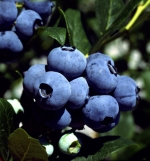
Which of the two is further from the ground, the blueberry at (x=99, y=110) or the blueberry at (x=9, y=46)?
the blueberry at (x=9, y=46)

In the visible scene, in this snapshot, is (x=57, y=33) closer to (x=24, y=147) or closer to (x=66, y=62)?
(x=66, y=62)

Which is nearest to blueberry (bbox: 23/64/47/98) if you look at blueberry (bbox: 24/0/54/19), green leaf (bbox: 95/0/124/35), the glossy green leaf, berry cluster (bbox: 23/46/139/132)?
berry cluster (bbox: 23/46/139/132)

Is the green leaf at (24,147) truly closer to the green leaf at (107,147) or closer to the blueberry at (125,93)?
the green leaf at (107,147)

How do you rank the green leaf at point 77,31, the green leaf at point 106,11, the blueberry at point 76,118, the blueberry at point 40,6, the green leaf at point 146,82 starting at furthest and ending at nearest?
1. the green leaf at point 146,82
2. the green leaf at point 106,11
3. the green leaf at point 77,31
4. the blueberry at point 40,6
5. the blueberry at point 76,118

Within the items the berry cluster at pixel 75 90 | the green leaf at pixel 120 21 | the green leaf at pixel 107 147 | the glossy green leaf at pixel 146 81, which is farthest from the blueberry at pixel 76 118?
the glossy green leaf at pixel 146 81

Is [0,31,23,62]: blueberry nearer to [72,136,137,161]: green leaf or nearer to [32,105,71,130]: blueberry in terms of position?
[32,105,71,130]: blueberry

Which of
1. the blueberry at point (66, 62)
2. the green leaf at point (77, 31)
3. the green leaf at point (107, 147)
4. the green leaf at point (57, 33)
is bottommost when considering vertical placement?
the green leaf at point (107, 147)

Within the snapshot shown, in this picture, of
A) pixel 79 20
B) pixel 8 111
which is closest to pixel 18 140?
pixel 8 111

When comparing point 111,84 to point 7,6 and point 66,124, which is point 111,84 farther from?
point 7,6
